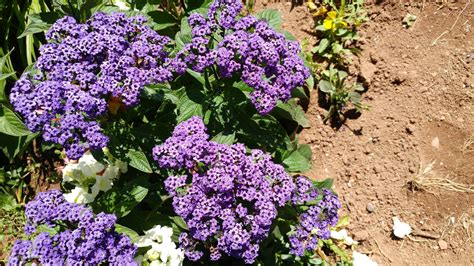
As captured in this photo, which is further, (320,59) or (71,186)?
(320,59)

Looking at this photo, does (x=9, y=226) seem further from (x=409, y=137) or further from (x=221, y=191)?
(x=409, y=137)

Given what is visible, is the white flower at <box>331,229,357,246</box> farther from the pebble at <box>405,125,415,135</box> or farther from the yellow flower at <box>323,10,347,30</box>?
the yellow flower at <box>323,10,347,30</box>

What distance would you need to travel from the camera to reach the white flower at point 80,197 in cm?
382

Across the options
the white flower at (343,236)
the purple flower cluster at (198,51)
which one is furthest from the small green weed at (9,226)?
the white flower at (343,236)

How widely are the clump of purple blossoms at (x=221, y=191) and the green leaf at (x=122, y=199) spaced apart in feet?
1.74

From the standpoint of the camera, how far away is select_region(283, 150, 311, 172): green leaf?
4.11 meters

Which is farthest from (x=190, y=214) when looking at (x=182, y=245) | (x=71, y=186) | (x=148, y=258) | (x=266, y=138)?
(x=71, y=186)

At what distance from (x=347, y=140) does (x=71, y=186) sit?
9.51 ft

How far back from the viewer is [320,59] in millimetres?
5188

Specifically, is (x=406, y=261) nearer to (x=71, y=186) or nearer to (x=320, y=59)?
(x=320, y=59)

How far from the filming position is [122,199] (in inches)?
139

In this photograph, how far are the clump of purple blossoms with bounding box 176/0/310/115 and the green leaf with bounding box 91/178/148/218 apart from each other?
104cm

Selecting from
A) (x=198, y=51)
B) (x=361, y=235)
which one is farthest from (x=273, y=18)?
(x=361, y=235)

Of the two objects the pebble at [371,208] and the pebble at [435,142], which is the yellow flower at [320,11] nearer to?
the pebble at [435,142]
